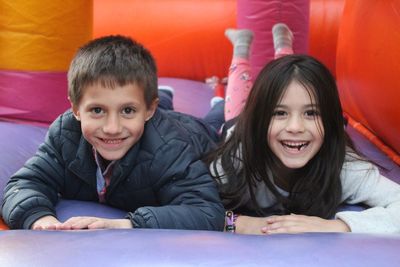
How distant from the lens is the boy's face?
4.05ft

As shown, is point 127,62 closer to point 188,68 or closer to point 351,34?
point 351,34

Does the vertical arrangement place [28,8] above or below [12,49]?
above

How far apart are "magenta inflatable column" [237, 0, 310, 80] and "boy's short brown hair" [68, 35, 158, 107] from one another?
1028 mm

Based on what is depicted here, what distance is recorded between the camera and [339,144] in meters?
1.40

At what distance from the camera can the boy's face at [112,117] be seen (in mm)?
1235

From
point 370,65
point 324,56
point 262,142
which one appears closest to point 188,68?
point 324,56

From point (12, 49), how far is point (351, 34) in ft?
3.32

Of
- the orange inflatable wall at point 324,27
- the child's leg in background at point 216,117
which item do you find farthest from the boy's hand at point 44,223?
the orange inflatable wall at point 324,27

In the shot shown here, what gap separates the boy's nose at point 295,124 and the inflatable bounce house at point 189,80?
37 cm

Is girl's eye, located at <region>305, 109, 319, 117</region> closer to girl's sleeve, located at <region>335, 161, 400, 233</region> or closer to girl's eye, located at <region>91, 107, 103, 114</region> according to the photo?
girl's sleeve, located at <region>335, 161, 400, 233</region>

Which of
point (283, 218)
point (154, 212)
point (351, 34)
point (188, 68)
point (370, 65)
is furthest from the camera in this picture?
point (188, 68)

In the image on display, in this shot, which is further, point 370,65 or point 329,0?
point 329,0

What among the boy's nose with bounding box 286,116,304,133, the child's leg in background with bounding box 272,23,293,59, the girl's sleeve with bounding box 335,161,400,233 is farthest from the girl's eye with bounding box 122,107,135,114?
the child's leg in background with bounding box 272,23,293,59

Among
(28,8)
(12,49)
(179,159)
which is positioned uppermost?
(28,8)
